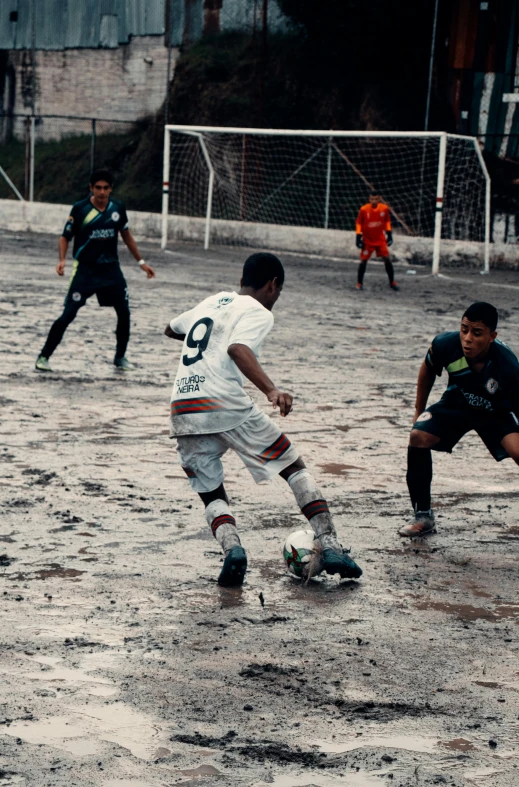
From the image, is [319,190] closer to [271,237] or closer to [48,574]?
[271,237]

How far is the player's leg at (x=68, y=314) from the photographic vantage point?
430 inches

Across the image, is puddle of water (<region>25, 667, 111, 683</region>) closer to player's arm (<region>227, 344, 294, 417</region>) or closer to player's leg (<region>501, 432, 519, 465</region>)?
player's arm (<region>227, 344, 294, 417</region>)

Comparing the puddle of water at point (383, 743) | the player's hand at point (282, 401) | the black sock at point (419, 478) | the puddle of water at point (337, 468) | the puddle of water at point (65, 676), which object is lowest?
the puddle of water at point (337, 468)

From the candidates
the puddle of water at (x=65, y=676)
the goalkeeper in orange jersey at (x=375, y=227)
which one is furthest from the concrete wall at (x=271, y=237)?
the puddle of water at (x=65, y=676)

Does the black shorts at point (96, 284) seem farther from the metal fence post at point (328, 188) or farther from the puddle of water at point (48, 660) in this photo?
the metal fence post at point (328, 188)

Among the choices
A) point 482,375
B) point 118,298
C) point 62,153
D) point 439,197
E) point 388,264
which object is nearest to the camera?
point 482,375

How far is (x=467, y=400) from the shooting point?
638 centimetres

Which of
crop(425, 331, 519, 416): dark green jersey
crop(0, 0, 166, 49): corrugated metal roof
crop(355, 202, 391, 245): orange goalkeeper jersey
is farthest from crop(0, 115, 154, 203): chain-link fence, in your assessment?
crop(425, 331, 519, 416): dark green jersey

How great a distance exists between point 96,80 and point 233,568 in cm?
3403

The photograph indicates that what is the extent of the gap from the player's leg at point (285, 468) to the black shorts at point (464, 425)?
1099 millimetres

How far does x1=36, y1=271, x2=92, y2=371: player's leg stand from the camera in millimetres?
10914

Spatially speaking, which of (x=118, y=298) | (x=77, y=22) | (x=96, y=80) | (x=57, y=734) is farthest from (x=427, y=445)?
(x=77, y=22)

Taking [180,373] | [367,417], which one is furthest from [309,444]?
[180,373]

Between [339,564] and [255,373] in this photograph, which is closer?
[255,373]
